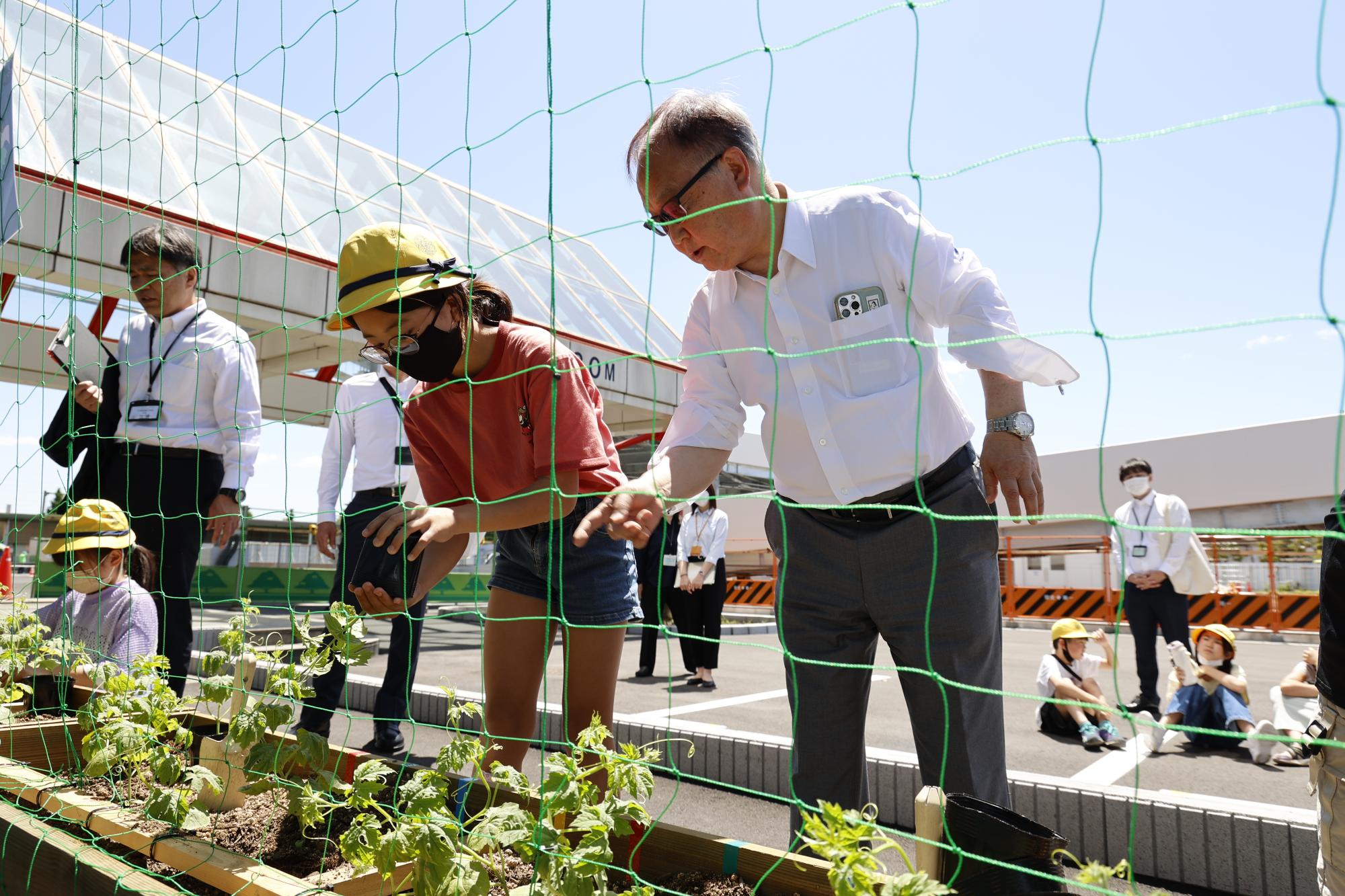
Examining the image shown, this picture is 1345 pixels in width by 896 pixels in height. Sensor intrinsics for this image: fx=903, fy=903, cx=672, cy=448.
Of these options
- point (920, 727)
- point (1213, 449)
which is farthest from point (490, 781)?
point (1213, 449)

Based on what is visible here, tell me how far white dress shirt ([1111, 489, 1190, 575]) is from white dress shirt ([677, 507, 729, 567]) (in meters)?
2.33

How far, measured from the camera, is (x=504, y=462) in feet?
6.07

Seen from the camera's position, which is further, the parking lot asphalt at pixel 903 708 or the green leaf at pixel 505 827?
the parking lot asphalt at pixel 903 708

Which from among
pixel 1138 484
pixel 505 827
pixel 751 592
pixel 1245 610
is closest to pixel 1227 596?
pixel 1245 610

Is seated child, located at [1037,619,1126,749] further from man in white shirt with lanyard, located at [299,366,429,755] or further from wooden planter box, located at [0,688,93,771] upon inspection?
wooden planter box, located at [0,688,93,771]

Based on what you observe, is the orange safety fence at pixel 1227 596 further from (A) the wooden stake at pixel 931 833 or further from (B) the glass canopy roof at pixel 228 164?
(A) the wooden stake at pixel 931 833

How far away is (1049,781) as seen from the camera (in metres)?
2.53

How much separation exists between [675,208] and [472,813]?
3.60ft

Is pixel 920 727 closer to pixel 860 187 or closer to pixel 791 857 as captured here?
pixel 791 857

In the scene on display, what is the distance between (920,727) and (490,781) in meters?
0.73

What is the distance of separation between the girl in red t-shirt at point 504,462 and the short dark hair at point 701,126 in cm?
44

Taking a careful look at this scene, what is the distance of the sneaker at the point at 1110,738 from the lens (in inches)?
156

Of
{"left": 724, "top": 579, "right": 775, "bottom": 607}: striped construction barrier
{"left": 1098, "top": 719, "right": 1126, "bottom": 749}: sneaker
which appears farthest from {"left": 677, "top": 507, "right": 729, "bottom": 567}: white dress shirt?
{"left": 724, "top": 579, "right": 775, "bottom": 607}: striped construction barrier

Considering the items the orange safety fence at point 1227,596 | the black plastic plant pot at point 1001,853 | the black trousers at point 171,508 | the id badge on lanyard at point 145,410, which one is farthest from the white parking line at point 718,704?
the orange safety fence at point 1227,596
